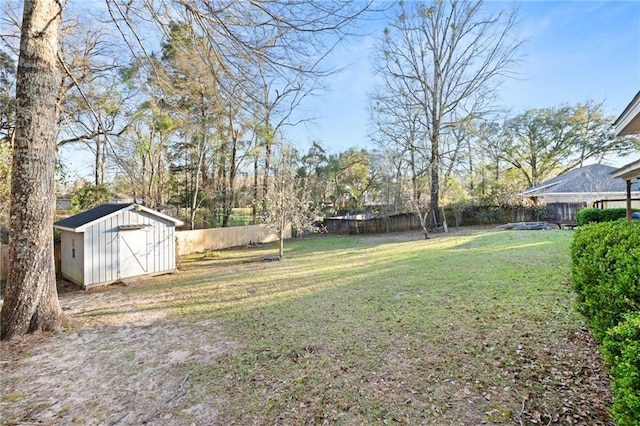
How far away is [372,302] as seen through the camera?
4.93m

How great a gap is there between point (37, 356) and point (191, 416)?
2.64 metres

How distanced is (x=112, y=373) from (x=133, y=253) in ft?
19.6

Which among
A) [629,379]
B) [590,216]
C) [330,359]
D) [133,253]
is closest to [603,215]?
[590,216]

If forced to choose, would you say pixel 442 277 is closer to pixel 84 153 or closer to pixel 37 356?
pixel 37 356

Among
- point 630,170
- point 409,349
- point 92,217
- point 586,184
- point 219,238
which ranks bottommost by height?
point 409,349

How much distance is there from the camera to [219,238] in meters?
14.4

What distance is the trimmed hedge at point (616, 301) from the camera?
1.28 metres

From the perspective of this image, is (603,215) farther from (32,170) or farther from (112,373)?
(32,170)

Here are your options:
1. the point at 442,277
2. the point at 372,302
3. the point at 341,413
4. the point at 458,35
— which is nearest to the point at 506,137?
the point at 458,35

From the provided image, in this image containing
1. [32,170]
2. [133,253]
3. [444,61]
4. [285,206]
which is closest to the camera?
[32,170]

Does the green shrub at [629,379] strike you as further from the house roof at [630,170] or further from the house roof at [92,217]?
the house roof at [92,217]

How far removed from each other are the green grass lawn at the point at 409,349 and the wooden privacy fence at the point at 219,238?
20.7 feet

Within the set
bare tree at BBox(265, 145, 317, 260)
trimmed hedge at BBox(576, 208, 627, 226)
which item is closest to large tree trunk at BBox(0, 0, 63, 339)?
bare tree at BBox(265, 145, 317, 260)

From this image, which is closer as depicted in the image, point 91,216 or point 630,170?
point 630,170
